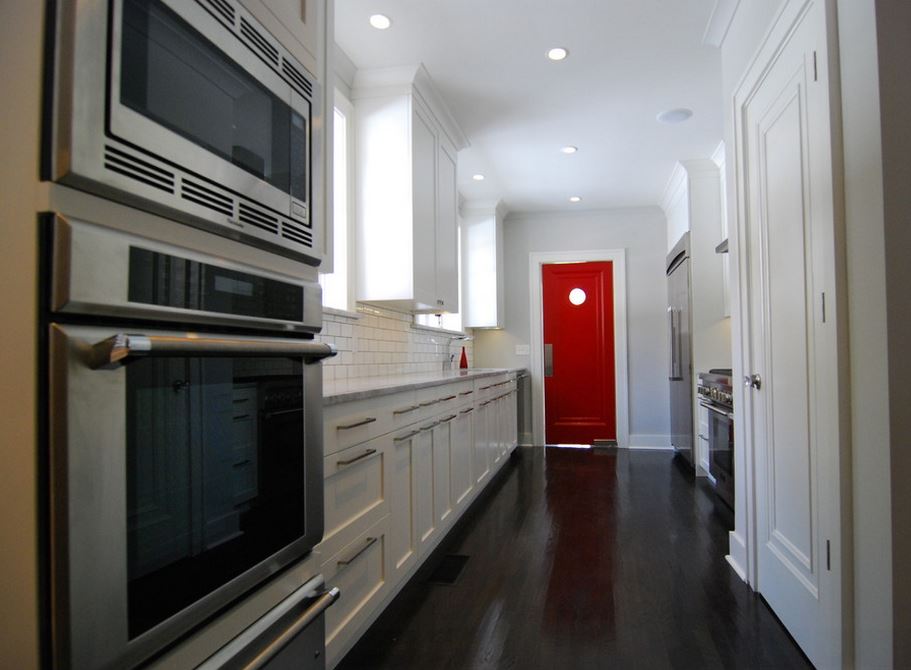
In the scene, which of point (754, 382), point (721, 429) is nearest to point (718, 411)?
point (721, 429)

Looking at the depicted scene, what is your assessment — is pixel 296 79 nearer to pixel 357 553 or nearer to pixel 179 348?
pixel 179 348

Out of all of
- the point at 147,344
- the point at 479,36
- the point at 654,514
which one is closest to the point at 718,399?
the point at 654,514

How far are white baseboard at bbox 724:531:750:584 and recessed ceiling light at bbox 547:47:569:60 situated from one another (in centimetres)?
262

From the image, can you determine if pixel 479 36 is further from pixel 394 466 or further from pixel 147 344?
pixel 147 344

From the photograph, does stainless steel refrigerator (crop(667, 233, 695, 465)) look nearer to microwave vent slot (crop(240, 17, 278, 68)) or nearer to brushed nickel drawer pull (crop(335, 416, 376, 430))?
brushed nickel drawer pull (crop(335, 416, 376, 430))

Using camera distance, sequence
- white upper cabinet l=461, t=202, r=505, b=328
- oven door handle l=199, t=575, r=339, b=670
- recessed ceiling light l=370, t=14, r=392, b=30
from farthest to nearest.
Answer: white upper cabinet l=461, t=202, r=505, b=328 < recessed ceiling light l=370, t=14, r=392, b=30 < oven door handle l=199, t=575, r=339, b=670

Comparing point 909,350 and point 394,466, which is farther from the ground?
point 909,350

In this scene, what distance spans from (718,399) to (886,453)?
2322mm

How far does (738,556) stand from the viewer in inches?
99.5

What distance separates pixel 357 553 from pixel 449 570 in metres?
0.94

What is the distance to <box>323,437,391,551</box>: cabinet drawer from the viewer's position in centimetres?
158

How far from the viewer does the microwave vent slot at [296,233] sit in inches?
43.7

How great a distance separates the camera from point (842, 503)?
1.50 metres

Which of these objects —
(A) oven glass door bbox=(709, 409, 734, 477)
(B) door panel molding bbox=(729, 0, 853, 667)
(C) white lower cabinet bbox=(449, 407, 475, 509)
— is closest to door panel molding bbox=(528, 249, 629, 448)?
(A) oven glass door bbox=(709, 409, 734, 477)
